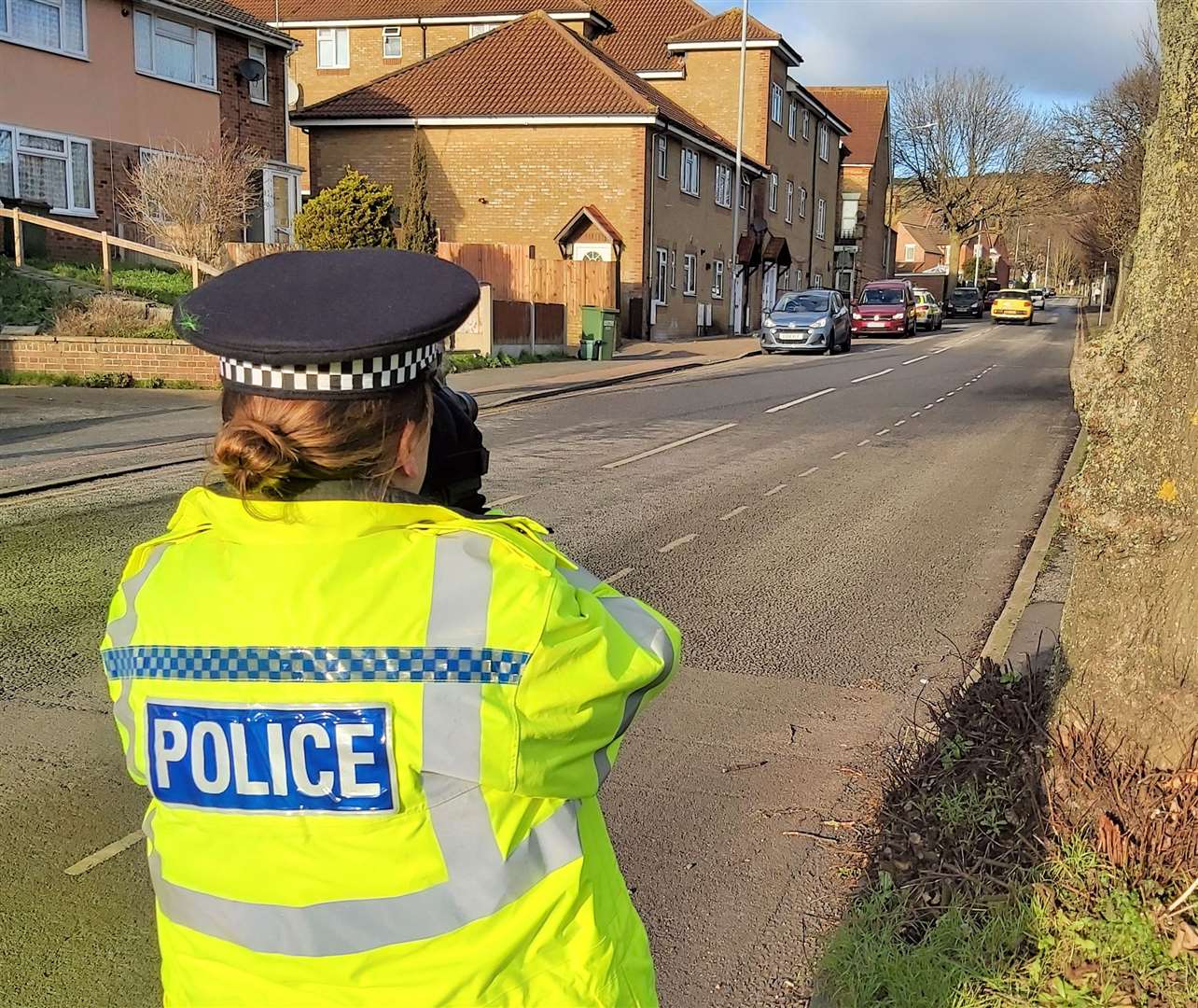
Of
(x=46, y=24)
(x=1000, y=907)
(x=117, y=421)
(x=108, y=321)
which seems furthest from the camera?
(x=46, y=24)

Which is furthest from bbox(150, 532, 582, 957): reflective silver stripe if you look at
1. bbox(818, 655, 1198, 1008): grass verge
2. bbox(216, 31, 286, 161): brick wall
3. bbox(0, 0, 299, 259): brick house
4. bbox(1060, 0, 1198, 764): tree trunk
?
bbox(216, 31, 286, 161): brick wall

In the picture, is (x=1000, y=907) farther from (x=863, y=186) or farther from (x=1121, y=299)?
(x=863, y=186)

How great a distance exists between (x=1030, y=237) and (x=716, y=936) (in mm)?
121096

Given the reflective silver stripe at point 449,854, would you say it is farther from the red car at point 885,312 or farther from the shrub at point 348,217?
the red car at point 885,312

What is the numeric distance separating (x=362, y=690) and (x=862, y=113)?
233 feet

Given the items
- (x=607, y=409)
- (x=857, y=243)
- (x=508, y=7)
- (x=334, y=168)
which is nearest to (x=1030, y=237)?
(x=857, y=243)

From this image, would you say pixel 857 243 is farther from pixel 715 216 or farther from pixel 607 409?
pixel 607 409

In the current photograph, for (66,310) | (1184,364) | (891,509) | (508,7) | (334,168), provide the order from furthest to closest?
(508,7) < (334,168) < (66,310) < (891,509) < (1184,364)

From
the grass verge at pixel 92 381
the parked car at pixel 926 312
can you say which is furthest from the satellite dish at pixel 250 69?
the parked car at pixel 926 312

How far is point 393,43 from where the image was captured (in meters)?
43.1

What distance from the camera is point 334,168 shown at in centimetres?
3434

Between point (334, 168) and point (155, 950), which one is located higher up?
point (334, 168)

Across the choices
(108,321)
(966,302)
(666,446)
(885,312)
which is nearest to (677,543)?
(666,446)

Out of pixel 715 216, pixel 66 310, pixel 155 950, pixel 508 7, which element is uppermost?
pixel 508 7
